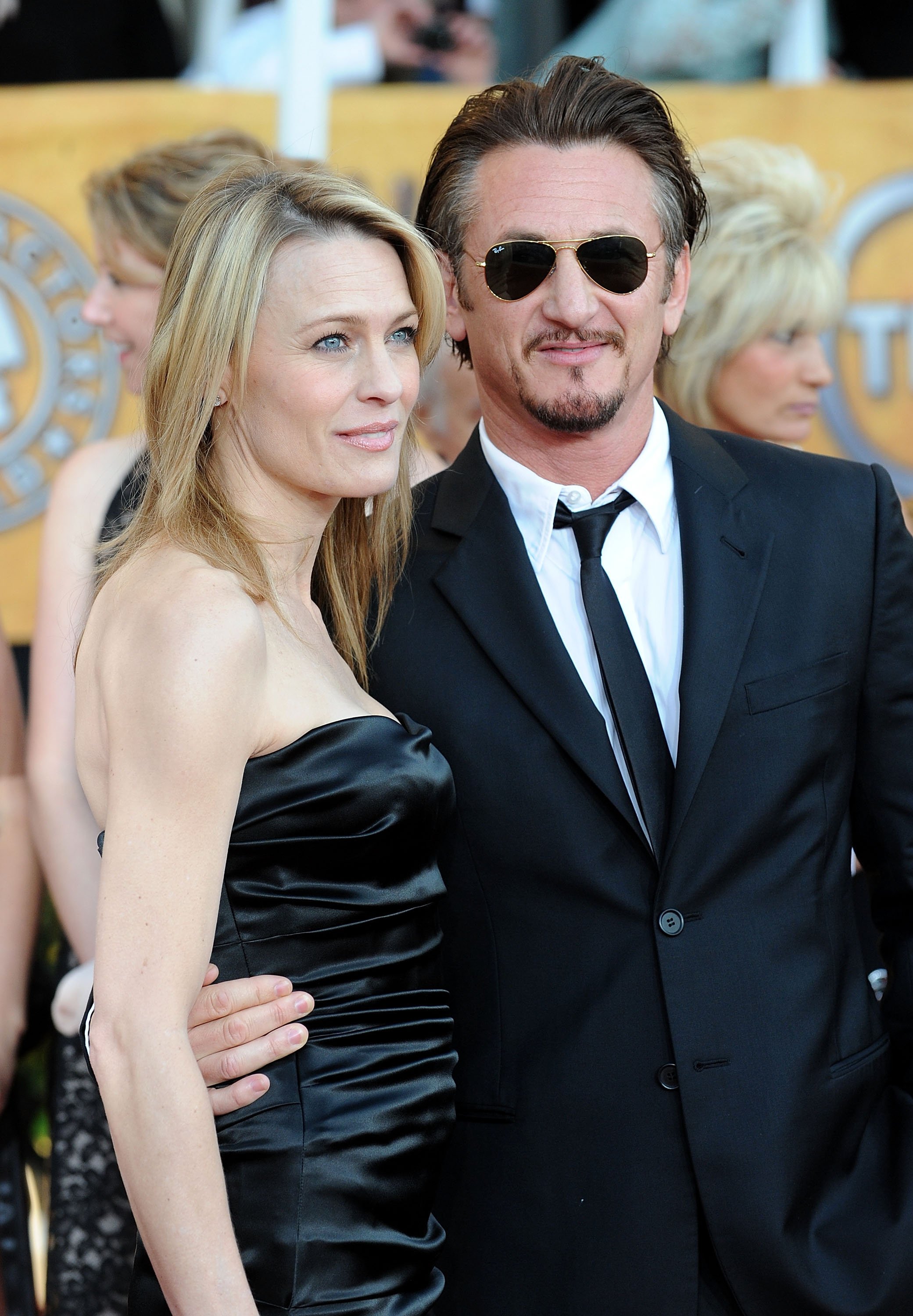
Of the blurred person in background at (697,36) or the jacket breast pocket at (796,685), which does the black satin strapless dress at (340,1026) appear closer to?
the jacket breast pocket at (796,685)

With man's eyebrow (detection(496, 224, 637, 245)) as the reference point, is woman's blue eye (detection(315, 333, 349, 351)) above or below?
below

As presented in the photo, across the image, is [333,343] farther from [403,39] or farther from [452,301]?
[403,39]

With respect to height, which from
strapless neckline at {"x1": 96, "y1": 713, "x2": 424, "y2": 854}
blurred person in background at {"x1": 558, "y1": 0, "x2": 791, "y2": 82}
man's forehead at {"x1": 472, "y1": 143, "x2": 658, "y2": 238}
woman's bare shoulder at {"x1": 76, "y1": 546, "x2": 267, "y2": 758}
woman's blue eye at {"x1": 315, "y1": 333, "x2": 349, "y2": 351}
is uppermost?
blurred person in background at {"x1": 558, "y1": 0, "x2": 791, "y2": 82}

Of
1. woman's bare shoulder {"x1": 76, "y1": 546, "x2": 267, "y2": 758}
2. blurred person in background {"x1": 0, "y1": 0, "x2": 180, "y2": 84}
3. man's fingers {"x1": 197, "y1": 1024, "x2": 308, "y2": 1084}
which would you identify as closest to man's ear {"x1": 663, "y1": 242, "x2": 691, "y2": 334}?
woman's bare shoulder {"x1": 76, "y1": 546, "x2": 267, "y2": 758}

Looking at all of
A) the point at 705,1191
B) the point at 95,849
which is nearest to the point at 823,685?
the point at 705,1191

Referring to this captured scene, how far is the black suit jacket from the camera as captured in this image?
198 cm

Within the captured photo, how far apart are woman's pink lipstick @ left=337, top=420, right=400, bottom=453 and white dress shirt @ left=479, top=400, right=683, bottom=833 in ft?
0.99

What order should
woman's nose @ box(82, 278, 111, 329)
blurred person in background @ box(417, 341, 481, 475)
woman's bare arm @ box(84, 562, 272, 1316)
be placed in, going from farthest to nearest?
blurred person in background @ box(417, 341, 481, 475) → woman's nose @ box(82, 278, 111, 329) → woman's bare arm @ box(84, 562, 272, 1316)

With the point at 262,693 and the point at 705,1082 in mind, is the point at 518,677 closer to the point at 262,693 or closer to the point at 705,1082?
the point at 262,693

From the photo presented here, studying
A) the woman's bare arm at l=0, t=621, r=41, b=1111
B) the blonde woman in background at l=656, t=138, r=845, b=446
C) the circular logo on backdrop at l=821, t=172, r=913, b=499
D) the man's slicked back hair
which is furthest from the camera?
the circular logo on backdrop at l=821, t=172, r=913, b=499

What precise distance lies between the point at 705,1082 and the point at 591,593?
689 mm

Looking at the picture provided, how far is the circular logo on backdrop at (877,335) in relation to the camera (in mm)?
3764

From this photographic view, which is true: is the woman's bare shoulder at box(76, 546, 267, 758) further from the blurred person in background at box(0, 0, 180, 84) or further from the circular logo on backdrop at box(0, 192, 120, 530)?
the blurred person in background at box(0, 0, 180, 84)

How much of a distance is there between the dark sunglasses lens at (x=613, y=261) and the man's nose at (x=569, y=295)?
0.04ft
